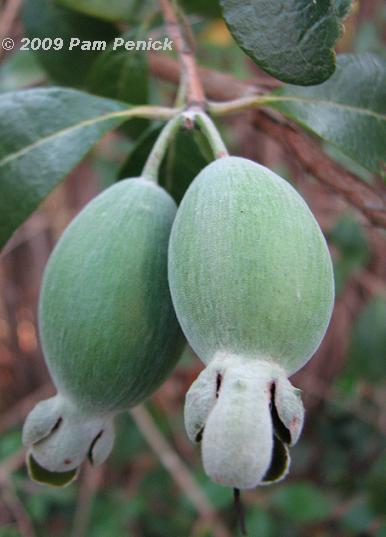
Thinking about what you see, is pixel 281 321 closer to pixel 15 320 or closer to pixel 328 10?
pixel 328 10

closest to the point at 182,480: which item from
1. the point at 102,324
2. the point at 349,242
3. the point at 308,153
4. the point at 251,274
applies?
the point at 349,242

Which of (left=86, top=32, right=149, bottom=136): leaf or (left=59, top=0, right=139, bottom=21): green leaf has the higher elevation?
(left=59, top=0, right=139, bottom=21): green leaf

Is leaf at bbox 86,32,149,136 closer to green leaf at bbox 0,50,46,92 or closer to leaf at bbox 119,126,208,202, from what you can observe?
leaf at bbox 119,126,208,202

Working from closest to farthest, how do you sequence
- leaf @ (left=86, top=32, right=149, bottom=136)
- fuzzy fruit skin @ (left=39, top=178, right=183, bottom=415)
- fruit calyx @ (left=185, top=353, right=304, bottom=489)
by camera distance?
fruit calyx @ (left=185, top=353, right=304, bottom=489), fuzzy fruit skin @ (left=39, top=178, right=183, bottom=415), leaf @ (left=86, top=32, right=149, bottom=136)

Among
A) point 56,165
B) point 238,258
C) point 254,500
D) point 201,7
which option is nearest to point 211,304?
point 238,258

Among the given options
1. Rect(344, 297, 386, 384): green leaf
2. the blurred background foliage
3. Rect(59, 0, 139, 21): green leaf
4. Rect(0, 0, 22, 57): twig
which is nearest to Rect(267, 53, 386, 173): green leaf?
the blurred background foliage

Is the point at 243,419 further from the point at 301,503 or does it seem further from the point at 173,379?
the point at 173,379
